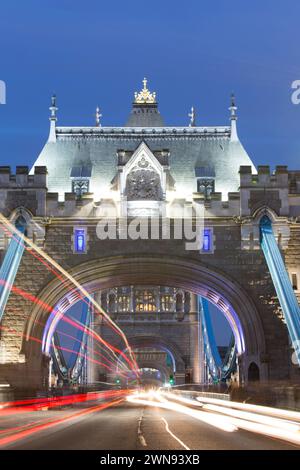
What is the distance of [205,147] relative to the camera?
43.1m

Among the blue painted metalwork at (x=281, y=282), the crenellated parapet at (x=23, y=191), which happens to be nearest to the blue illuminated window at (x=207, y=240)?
the blue painted metalwork at (x=281, y=282)

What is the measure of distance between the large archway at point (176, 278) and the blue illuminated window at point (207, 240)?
0.85 m

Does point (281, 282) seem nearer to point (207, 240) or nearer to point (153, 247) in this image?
point (207, 240)

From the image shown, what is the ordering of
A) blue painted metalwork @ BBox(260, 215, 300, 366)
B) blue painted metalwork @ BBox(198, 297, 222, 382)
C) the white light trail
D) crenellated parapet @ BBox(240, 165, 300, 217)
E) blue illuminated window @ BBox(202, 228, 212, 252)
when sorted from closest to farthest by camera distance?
the white light trail < blue painted metalwork @ BBox(260, 215, 300, 366) < crenellated parapet @ BBox(240, 165, 300, 217) < blue illuminated window @ BBox(202, 228, 212, 252) < blue painted metalwork @ BBox(198, 297, 222, 382)

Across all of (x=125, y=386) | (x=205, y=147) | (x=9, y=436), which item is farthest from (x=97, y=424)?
(x=125, y=386)

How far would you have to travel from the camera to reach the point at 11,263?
116ft

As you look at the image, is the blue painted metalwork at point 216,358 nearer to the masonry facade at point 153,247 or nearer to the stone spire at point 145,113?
the masonry facade at point 153,247

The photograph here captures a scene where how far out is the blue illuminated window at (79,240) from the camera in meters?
37.0

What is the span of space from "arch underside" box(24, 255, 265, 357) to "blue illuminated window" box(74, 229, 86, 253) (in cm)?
83

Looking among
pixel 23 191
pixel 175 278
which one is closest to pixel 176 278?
pixel 175 278

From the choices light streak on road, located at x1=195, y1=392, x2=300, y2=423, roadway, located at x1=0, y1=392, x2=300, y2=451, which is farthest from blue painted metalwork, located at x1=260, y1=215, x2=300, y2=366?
roadway, located at x1=0, y1=392, x2=300, y2=451

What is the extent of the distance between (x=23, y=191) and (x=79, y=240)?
3.58 meters

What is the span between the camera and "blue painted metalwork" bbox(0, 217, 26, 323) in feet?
113

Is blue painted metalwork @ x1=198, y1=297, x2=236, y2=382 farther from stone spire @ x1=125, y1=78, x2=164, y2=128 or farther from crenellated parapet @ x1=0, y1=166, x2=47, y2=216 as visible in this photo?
crenellated parapet @ x1=0, y1=166, x2=47, y2=216
